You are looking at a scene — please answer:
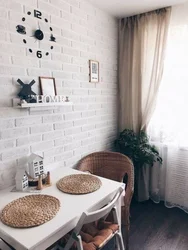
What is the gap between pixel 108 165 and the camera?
2320 millimetres

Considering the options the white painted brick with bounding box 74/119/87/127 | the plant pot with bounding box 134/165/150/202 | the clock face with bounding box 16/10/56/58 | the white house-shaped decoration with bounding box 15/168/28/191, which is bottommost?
the plant pot with bounding box 134/165/150/202

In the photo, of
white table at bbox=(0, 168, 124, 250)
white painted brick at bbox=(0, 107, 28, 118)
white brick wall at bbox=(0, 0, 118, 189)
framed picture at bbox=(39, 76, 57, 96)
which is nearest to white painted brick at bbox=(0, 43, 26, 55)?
white brick wall at bbox=(0, 0, 118, 189)

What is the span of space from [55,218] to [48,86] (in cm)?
106

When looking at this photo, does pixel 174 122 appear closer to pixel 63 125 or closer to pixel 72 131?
pixel 72 131

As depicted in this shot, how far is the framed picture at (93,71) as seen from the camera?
7.56ft

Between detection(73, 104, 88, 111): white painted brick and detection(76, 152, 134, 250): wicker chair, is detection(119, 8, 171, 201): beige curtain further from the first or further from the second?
detection(73, 104, 88, 111): white painted brick

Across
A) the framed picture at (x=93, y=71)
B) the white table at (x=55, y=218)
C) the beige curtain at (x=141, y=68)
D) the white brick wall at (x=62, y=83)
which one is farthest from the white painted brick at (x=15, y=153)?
the beige curtain at (x=141, y=68)

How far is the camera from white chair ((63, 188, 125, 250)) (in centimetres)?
122

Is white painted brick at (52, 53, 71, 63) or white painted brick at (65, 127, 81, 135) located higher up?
white painted brick at (52, 53, 71, 63)

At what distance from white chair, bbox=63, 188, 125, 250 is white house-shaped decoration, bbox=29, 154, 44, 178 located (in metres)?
0.53

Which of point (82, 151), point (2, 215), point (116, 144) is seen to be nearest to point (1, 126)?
point (2, 215)

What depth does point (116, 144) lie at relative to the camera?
2.73 m

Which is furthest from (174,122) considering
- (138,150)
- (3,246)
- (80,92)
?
(3,246)

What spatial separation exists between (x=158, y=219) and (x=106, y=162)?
891 millimetres
